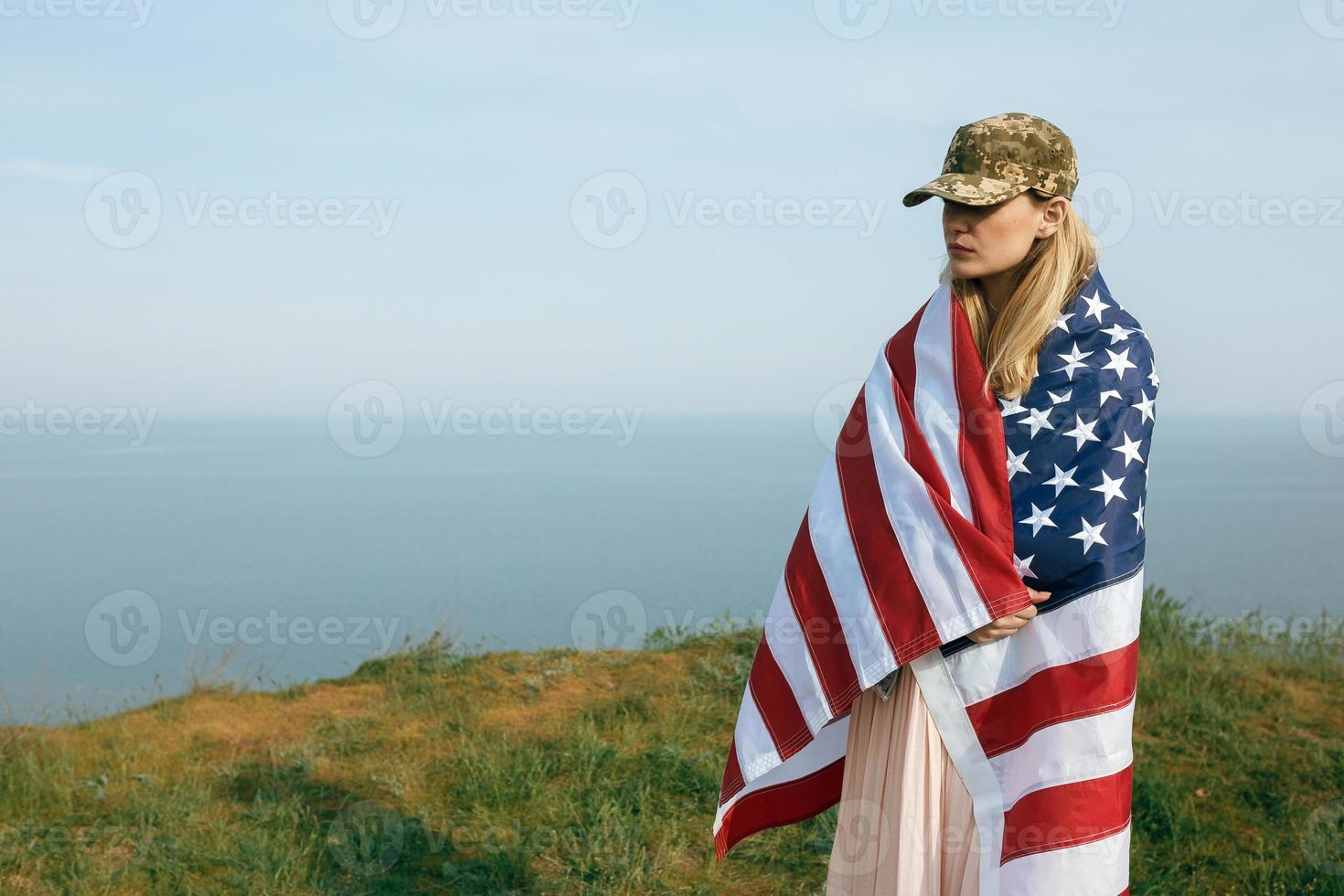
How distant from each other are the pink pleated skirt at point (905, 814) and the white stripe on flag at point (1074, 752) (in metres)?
0.16

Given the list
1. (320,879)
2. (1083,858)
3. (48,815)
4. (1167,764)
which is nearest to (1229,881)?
(1167,764)

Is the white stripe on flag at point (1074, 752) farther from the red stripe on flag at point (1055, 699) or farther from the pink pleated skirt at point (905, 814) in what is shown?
the pink pleated skirt at point (905, 814)

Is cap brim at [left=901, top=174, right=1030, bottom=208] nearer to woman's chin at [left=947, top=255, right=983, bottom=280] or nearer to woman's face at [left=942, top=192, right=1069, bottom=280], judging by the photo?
woman's face at [left=942, top=192, right=1069, bottom=280]

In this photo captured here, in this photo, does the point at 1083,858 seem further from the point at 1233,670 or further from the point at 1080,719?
the point at 1233,670

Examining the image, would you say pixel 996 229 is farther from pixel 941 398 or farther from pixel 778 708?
pixel 778 708

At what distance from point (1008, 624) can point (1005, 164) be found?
1.03 metres

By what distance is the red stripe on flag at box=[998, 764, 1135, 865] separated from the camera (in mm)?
2588

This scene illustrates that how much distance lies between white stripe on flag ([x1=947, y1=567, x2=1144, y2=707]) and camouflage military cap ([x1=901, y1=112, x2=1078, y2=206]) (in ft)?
2.97

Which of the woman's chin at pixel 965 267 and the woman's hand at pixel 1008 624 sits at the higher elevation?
the woman's chin at pixel 965 267

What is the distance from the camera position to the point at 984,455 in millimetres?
2617

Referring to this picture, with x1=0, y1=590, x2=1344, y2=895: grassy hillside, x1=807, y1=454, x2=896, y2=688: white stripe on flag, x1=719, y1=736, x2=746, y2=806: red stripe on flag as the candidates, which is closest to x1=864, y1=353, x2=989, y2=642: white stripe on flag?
x1=807, y1=454, x2=896, y2=688: white stripe on flag

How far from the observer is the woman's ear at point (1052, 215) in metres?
2.66

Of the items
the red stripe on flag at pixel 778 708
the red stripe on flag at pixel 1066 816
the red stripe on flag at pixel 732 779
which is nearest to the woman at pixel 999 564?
the red stripe on flag at pixel 1066 816
